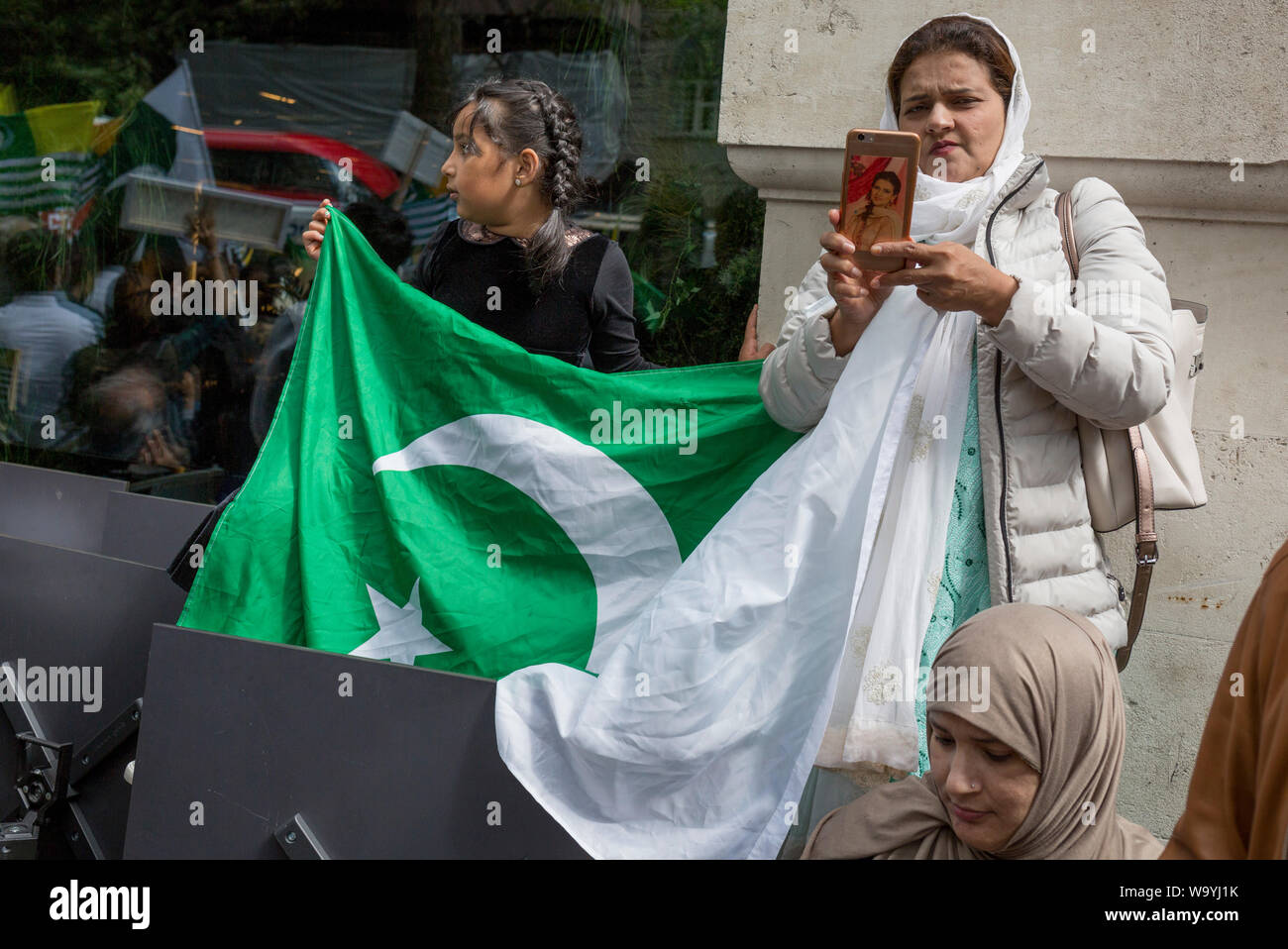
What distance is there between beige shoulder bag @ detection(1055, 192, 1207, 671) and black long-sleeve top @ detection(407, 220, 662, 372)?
1246mm

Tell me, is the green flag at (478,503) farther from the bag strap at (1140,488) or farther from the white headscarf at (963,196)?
the bag strap at (1140,488)

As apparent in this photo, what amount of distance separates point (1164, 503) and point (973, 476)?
17.8 inches

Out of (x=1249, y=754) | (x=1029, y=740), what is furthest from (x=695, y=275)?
(x=1249, y=754)

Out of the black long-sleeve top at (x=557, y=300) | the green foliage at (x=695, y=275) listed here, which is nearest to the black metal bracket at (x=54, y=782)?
the black long-sleeve top at (x=557, y=300)

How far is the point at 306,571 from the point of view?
10.0 feet

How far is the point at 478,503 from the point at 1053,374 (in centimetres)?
149

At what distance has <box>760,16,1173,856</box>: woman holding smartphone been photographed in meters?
2.26

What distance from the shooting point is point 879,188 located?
2307 millimetres

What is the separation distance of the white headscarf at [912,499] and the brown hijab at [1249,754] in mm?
785

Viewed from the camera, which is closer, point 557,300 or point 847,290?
point 847,290

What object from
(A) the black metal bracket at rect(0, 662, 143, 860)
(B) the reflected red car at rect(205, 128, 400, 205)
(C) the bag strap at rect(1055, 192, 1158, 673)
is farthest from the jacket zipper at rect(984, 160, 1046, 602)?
(B) the reflected red car at rect(205, 128, 400, 205)

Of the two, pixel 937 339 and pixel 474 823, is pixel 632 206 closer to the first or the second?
pixel 937 339

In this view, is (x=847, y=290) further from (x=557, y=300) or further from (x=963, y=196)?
(x=557, y=300)

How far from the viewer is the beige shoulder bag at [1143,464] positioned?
246cm
